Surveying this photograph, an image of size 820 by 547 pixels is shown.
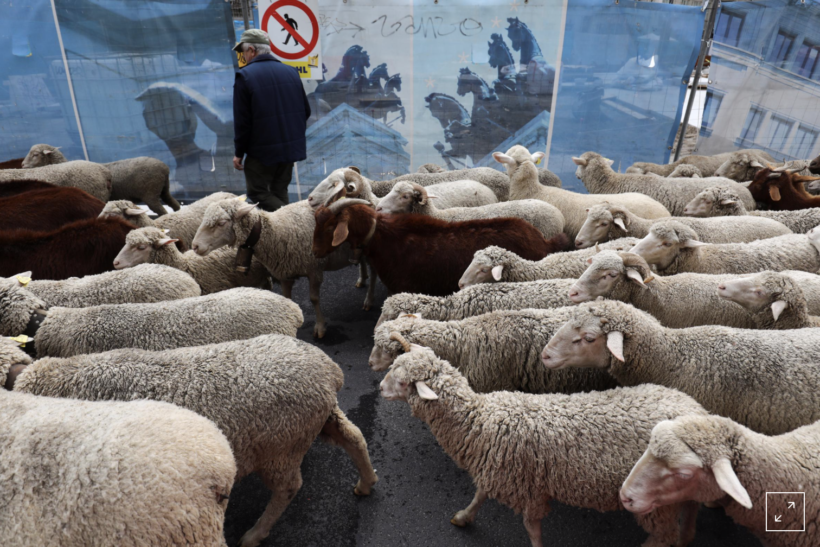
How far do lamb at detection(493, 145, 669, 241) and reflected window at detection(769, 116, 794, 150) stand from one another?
3253mm

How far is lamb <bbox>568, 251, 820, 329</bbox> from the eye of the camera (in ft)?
10.6

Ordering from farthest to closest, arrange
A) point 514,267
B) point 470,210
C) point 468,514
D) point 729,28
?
1. point 729,28
2. point 470,210
3. point 514,267
4. point 468,514

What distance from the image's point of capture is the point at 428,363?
8.29 ft

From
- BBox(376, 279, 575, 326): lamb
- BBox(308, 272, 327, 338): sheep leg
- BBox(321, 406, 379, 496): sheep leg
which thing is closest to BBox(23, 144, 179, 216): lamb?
BBox(308, 272, 327, 338): sheep leg

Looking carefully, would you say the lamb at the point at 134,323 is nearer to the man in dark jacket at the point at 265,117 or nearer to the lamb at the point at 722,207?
the man in dark jacket at the point at 265,117

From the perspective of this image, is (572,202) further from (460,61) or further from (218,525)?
(218,525)

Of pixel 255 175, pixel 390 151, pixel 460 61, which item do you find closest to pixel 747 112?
pixel 460 61

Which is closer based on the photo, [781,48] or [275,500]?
[275,500]

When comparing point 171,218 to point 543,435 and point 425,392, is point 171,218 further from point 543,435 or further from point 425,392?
point 543,435

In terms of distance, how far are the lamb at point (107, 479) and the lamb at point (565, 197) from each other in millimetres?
4457

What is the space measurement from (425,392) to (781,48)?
7.41m

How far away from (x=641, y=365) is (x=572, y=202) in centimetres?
307

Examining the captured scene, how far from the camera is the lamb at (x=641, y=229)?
4422mm

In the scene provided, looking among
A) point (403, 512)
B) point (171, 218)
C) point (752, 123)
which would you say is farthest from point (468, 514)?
point (752, 123)
